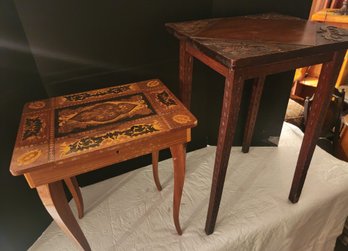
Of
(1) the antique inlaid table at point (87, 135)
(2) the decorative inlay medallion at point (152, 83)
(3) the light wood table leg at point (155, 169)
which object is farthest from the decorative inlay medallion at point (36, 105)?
(3) the light wood table leg at point (155, 169)

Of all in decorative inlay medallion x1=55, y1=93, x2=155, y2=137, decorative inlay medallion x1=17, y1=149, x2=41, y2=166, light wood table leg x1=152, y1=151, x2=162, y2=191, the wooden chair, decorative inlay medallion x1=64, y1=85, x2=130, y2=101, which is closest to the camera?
decorative inlay medallion x1=17, y1=149, x2=41, y2=166

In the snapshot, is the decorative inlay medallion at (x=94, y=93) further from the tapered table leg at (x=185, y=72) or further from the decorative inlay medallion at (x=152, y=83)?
the tapered table leg at (x=185, y=72)

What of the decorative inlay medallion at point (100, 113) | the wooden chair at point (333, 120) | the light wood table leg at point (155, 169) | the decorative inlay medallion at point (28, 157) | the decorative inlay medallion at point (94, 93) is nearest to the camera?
the decorative inlay medallion at point (28, 157)

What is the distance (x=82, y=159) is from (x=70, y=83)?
0.42 metres

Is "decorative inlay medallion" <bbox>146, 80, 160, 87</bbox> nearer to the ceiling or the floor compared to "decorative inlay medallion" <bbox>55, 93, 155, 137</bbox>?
nearer to the ceiling

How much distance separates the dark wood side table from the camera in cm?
65

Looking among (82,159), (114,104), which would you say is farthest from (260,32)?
(82,159)

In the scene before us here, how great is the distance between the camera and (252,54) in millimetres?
624

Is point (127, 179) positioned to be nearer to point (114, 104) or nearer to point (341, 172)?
point (114, 104)

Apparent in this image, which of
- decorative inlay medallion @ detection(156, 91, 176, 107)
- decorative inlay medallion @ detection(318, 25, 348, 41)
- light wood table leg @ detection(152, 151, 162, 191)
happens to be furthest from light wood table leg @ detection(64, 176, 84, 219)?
decorative inlay medallion @ detection(318, 25, 348, 41)

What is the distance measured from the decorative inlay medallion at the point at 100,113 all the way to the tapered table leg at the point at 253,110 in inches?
21.7

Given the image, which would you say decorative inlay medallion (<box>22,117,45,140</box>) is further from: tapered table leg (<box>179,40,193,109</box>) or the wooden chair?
the wooden chair

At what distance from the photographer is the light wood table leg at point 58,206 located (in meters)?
0.64

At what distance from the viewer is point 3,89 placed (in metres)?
0.78
